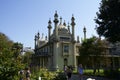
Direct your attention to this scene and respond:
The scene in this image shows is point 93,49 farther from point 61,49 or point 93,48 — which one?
point 61,49

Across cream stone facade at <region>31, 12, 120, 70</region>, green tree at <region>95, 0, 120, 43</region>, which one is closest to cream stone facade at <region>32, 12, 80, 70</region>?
cream stone facade at <region>31, 12, 120, 70</region>

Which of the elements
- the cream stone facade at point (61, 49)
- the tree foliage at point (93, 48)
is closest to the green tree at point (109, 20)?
the tree foliage at point (93, 48)

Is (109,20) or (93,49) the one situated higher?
(109,20)

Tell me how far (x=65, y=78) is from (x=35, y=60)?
5598 cm

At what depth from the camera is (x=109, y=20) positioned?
28.9 metres

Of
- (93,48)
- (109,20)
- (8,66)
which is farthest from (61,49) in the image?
(8,66)

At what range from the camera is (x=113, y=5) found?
2805 cm

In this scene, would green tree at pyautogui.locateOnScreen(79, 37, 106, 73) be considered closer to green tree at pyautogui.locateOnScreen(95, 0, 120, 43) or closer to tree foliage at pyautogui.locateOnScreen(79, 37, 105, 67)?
tree foliage at pyautogui.locateOnScreen(79, 37, 105, 67)

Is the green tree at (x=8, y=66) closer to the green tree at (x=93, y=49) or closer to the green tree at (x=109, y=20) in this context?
the green tree at (x=109, y=20)

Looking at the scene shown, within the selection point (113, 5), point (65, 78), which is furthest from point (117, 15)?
point (65, 78)

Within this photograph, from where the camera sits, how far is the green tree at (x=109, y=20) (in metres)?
27.7

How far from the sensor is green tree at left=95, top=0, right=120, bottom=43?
2772 centimetres

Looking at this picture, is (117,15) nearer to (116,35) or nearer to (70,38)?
(116,35)

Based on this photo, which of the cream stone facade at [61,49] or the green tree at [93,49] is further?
the cream stone facade at [61,49]
